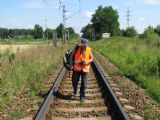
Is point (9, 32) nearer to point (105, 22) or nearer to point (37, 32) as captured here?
point (37, 32)

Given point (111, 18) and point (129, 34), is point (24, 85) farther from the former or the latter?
point (111, 18)

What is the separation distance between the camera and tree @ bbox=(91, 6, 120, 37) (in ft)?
517

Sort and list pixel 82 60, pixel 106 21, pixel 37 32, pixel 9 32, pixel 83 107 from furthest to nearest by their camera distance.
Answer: pixel 106 21
pixel 37 32
pixel 9 32
pixel 82 60
pixel 83 107

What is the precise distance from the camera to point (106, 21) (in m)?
160

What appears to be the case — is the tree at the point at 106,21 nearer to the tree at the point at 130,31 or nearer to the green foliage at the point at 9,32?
the green foliage at the point at 9,32

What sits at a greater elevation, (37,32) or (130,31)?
(130,31)

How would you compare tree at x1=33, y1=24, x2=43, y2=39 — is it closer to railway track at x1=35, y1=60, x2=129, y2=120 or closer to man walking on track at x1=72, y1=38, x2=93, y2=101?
railway track at x1=35, y1=60, x2=129, y2=120

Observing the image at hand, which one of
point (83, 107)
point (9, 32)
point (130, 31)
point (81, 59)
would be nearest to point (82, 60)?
point (81, 59)

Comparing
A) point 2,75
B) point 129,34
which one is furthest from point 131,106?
point 129,34

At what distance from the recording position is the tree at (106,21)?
158 m

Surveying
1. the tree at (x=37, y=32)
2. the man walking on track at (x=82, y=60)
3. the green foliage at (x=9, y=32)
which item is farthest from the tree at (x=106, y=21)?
the man walking on track at (x=82, y=60)

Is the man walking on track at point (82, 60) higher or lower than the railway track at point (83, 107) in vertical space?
higher

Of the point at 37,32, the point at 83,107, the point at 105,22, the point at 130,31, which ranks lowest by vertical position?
the point at 83,107

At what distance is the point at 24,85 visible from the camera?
1319cm
